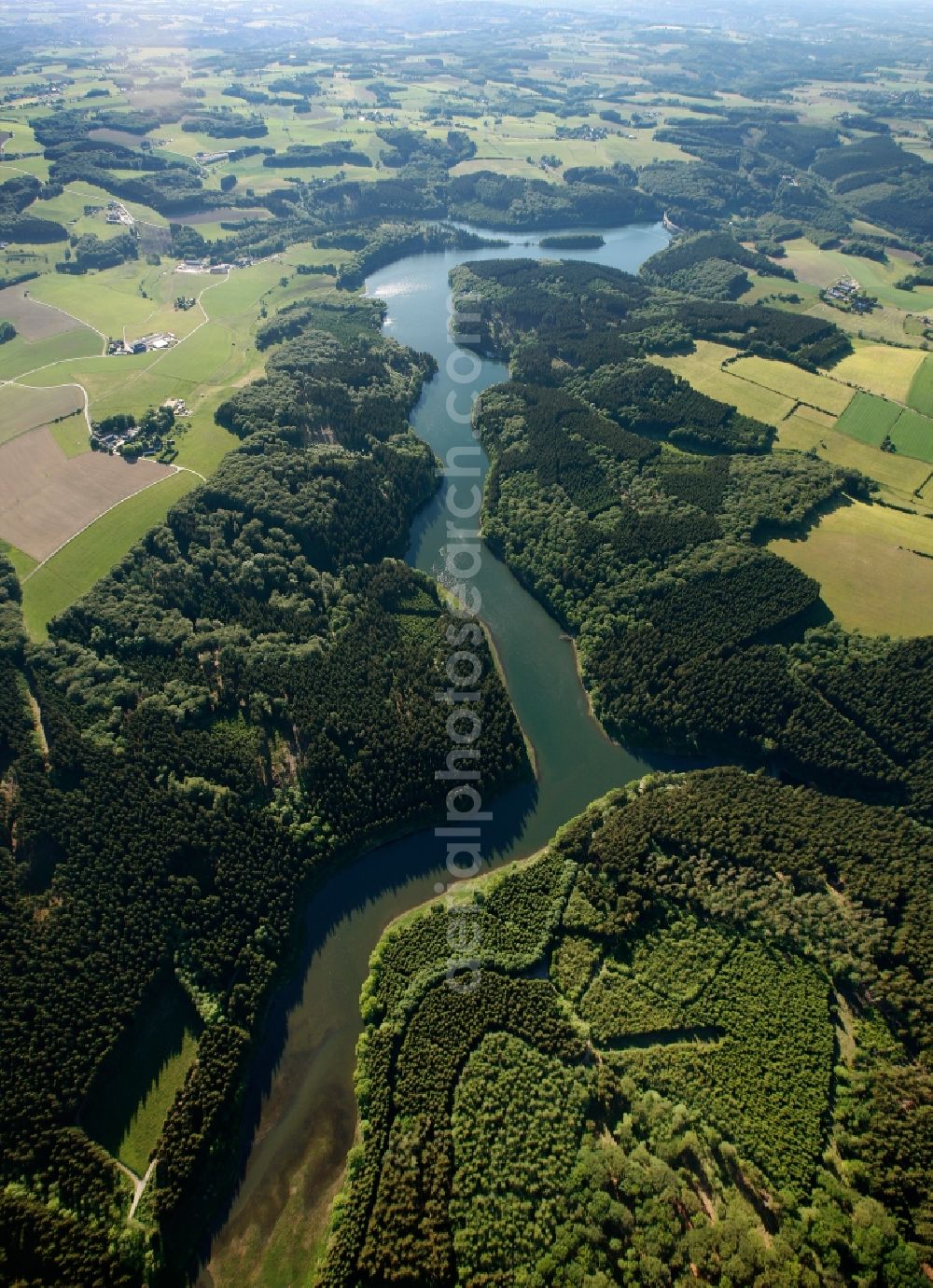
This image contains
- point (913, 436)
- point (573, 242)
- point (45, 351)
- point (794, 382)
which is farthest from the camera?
point (573, 242)

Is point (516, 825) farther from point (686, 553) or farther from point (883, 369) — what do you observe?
point (883, 369)

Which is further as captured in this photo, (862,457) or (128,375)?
(128,375)

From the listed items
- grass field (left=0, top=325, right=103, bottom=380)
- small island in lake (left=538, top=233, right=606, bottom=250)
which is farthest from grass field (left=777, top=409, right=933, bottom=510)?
grass field (left=0, top=325, right=103, bottom=380)

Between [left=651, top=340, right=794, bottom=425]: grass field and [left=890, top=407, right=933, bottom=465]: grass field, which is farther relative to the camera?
[left=651, top=340, right=794, bottom=425]: grass field

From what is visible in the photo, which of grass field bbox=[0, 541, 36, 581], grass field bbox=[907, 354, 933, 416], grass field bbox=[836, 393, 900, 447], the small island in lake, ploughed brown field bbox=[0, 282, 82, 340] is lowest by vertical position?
grass field bbox=[0, 541, 36, 581]

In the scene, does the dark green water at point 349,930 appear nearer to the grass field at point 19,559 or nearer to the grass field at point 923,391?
the grass field at point 19,559

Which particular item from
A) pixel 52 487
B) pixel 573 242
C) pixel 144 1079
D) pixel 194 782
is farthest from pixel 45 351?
pixel 573 242

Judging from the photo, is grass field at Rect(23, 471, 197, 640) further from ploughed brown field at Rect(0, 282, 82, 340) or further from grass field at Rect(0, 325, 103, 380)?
ploughed brown field at Rect(0, 282, 82, 340)

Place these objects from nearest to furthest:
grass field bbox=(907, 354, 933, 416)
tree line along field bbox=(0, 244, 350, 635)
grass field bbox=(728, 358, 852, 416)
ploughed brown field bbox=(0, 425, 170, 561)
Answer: tree line along field bbox=(0, 244, 350, 635) < ploughed brown field bbox=(0, 425, 170, 561) < grass field bbox=(907, 354, 933, 416) < grass field bbox=(728, 358, 852, 416)
